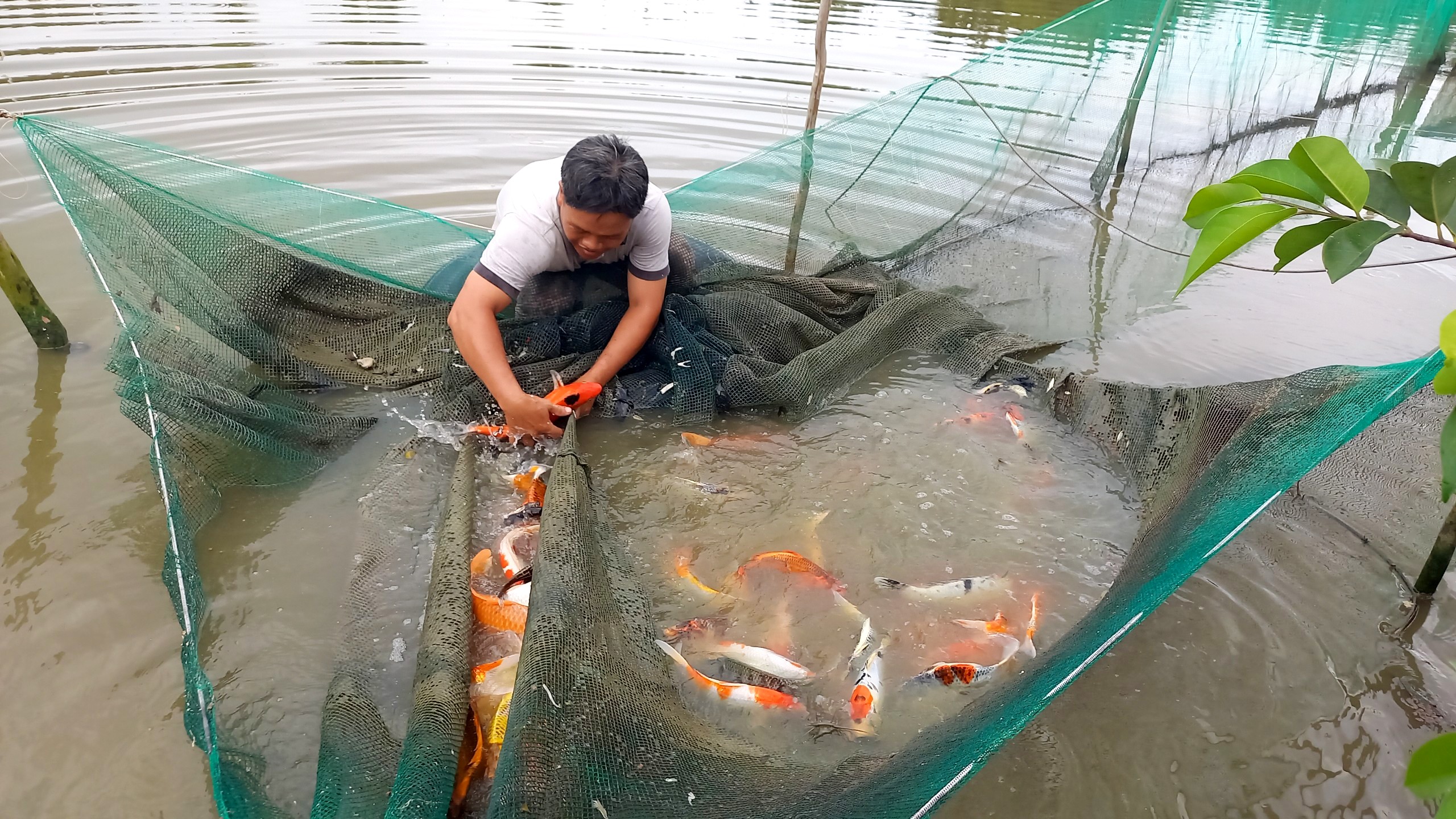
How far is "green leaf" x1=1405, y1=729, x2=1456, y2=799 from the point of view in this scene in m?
0.77

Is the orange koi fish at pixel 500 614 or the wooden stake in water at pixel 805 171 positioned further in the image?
the wooden stake in water at pixel 805 171

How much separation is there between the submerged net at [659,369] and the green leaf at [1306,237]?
1076 millimetres

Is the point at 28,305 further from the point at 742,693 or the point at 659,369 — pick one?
the point at 742,693

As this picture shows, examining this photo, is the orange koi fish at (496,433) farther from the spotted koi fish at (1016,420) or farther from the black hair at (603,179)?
the spotted koi fish at (1016,420)

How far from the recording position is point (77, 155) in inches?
129

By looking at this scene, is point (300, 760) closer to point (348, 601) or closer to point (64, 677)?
point (348, 601)

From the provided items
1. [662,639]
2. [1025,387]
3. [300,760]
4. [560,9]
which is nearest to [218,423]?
[300,760]

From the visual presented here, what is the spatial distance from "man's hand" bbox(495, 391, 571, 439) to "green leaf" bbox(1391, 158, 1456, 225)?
103 inches

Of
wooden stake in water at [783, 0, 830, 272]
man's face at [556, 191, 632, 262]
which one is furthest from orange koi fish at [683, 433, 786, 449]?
wooden stake in water at [783, 0, 830, 272]

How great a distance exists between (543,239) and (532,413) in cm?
68

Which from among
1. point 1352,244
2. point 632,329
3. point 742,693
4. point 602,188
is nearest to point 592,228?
point 602,188

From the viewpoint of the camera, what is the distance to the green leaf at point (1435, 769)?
77cm

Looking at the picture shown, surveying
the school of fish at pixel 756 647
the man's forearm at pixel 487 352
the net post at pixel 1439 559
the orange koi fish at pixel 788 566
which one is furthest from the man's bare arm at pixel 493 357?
the net post at pixel 1439 559

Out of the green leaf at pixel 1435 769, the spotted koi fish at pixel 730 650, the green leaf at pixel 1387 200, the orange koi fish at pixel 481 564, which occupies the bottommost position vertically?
the spotted koi fish at pixel 730 650
